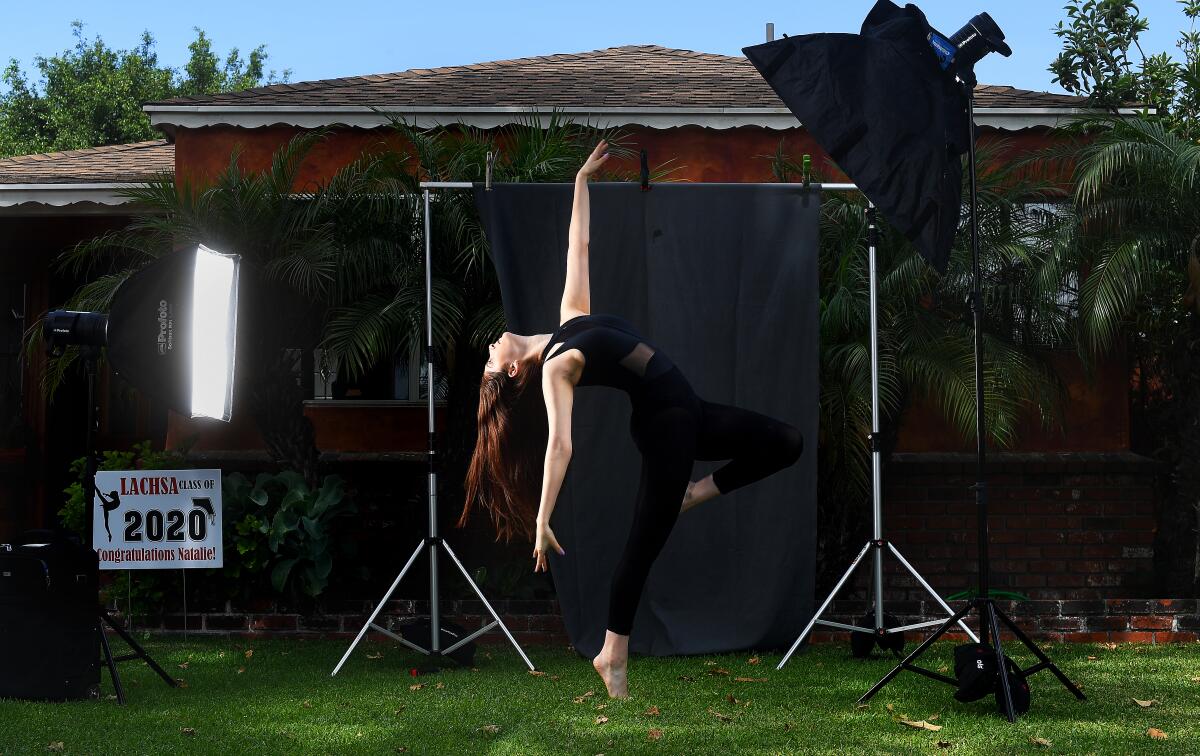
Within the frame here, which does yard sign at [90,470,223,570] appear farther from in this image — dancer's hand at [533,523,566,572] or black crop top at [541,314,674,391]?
black crop top at [541,314,674,391]

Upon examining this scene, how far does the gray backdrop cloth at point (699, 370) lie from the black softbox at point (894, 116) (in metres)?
1.28

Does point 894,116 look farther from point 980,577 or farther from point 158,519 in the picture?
point 158,519

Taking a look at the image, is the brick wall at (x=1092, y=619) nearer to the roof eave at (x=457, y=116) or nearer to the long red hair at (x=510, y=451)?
the long red hair at (x=510, y=451)

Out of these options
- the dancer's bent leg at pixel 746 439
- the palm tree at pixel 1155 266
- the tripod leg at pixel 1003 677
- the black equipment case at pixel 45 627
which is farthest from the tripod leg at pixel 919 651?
the black equipment case at pixel 45 627

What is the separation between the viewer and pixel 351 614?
7.29 metres

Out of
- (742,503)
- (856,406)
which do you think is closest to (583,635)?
(742,503)

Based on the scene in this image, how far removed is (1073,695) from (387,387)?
6415 mm

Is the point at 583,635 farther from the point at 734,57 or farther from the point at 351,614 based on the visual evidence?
the point at 734,57

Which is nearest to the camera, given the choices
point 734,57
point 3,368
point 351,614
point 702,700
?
point 702,700

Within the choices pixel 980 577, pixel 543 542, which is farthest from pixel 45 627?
pixel 980 577

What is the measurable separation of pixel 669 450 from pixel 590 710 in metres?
1.22

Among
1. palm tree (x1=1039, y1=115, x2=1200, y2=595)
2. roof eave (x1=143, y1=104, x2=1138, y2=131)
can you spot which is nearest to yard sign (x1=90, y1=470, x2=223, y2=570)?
roof eave (x1=143, y1=104, x2=1138, y2=131)

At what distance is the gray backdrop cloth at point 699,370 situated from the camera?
6699 mm

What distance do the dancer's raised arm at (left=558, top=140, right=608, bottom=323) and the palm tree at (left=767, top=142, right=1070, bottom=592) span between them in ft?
7.14
